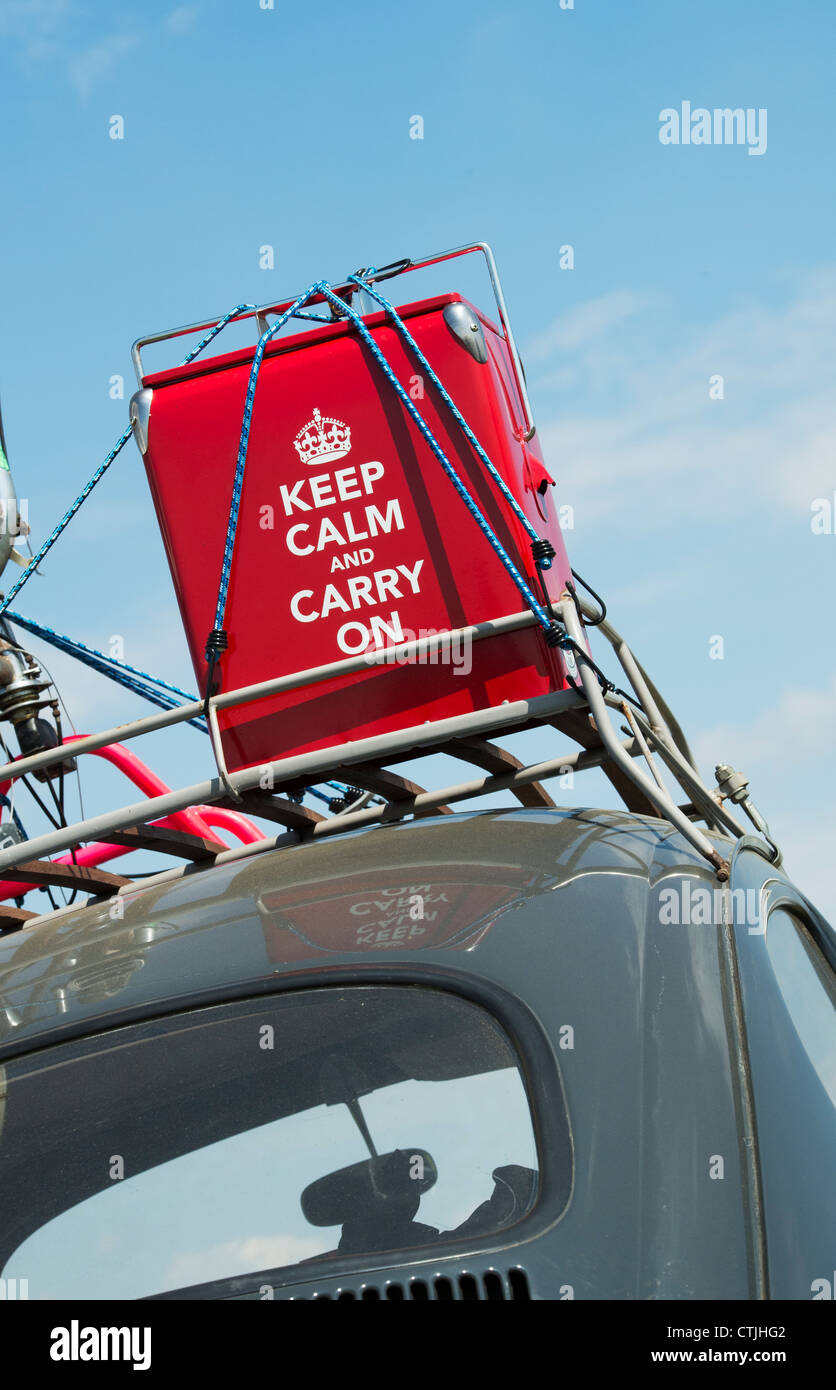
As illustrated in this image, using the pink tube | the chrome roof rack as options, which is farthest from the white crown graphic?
the pink tube

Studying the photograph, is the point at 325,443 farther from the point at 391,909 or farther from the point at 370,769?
the point at 391,909

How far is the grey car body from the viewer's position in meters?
1.25

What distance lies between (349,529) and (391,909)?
56.5 inches

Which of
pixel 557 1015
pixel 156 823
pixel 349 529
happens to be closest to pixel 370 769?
pixel 349 529

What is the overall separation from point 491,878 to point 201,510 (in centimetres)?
163

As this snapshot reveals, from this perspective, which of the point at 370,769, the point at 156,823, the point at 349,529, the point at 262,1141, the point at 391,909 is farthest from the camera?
the point at 156,823

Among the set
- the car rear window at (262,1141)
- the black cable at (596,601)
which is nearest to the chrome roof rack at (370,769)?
the black cable at (596,601)

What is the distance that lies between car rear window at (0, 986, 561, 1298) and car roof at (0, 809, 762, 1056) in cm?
5

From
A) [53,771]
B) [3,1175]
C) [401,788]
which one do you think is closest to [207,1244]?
[3,1175]

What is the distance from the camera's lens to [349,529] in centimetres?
309

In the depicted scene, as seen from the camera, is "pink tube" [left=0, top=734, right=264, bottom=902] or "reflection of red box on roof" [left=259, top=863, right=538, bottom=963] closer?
"reflection of red box on roof" [left=259, top=863, right=538, bottom=963]

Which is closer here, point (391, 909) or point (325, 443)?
point (391, 909)

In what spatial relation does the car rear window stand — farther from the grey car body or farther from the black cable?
the black cable
